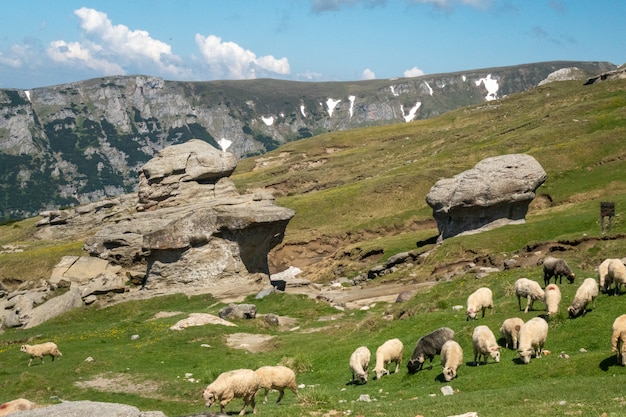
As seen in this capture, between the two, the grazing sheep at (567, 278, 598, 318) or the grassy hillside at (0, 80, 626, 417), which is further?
the grazing sheep at (567, 278, 598, 318)

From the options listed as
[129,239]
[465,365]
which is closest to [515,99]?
[129,239]

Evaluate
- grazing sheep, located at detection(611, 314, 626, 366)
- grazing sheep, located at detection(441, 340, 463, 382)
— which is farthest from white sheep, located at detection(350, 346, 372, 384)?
grazing sheep, located at detection(611, 314, 626, 366)

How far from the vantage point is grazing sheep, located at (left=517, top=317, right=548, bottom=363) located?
2536cm

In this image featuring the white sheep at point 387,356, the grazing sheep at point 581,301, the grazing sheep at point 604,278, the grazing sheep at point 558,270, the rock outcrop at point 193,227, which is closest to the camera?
the white sheep at point 387,356

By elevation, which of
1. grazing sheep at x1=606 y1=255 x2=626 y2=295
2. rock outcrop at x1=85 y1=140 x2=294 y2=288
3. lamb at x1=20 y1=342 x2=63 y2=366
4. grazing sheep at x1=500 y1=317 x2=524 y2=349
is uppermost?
rock outcrop at x1=85 y1=140 x2=294 y2=288

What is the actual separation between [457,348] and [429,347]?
2.44 m

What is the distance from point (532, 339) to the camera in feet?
84.2

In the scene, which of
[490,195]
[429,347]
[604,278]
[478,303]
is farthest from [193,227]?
[604,278]

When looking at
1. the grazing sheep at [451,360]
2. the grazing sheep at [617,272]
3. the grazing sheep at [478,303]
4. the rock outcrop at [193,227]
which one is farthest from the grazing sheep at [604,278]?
the rock outcrop at [193,227]

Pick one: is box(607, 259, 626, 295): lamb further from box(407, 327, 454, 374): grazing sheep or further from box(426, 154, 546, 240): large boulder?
box(426, 154, 546, 240): large boulder

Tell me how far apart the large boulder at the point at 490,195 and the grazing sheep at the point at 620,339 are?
45.8 meters

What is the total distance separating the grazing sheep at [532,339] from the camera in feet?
83.2

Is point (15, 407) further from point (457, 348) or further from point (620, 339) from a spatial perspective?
point (620, 339)

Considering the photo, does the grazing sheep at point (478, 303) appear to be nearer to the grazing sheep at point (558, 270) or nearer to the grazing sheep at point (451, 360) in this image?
the grazing sheep at point (558, 270)
